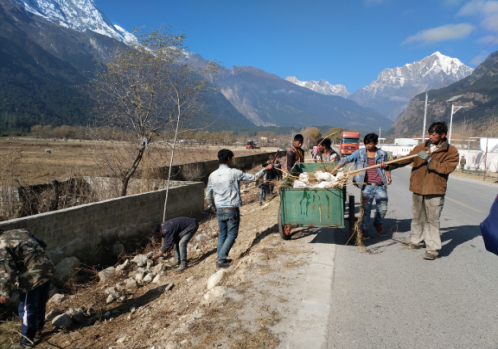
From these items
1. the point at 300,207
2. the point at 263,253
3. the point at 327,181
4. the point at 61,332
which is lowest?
the point at 61,332

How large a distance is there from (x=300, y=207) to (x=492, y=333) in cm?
298

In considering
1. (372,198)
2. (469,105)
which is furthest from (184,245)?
(469,105)

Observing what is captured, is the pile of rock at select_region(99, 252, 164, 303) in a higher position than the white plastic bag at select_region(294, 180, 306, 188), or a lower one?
lower

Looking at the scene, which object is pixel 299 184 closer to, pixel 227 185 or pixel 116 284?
pixel 227 185

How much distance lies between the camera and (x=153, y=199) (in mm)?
8961

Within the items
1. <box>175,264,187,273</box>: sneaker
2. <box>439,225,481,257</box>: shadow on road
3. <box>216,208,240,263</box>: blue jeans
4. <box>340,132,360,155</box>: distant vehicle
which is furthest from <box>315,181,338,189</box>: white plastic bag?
<box>340,132,360,155</box>: distant vehicle

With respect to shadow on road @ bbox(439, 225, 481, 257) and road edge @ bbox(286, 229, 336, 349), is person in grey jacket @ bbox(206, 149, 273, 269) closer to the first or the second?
road edge @ bbox(286, 229, 336, 349)

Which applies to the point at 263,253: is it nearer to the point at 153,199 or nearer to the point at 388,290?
the point at 388,290

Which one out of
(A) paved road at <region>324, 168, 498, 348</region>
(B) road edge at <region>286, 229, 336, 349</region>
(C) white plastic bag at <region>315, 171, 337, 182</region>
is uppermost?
(C) white plastic bag at <region>315, 171, 337, 182</region>

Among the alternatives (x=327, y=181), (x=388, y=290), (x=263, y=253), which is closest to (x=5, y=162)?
(x=263, y=253)

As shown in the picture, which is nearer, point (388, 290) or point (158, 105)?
point (388, 290)

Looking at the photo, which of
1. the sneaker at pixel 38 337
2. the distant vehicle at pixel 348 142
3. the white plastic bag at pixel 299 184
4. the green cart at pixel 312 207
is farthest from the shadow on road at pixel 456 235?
the distant vehicle at pixel 348 142

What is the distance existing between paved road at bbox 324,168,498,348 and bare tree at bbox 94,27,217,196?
5767 millimetres

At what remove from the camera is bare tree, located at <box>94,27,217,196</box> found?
9.12 m
